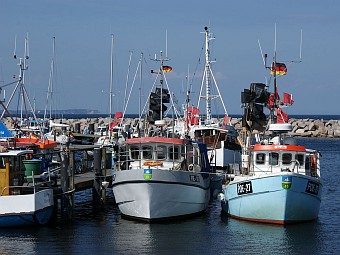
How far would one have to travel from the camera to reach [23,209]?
24.6 m

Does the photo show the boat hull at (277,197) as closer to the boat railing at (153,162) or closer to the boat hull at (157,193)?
the boat hull at (157,193)

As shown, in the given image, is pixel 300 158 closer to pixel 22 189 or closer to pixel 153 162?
pixel 153 162

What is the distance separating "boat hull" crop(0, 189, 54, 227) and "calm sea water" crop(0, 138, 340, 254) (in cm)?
33

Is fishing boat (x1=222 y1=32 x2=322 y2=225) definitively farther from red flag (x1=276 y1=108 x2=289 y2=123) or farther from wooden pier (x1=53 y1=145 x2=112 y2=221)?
wooden pier (x1=53 y1=145 x2=112 y2=221)

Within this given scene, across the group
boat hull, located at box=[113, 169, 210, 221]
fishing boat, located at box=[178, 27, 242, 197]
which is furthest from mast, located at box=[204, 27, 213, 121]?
boat hull, located at box=[113, 169, 210, 221]

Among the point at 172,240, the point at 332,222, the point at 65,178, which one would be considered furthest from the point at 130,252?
the point at 332,222

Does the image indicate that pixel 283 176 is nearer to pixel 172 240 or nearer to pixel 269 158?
pixel 269 158

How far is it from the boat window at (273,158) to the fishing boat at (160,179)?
2.69m

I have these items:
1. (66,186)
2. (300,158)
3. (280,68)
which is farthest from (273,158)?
(66,186)

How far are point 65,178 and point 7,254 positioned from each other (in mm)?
5389

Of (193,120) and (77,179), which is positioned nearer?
(77,179)

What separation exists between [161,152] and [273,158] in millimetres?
4302

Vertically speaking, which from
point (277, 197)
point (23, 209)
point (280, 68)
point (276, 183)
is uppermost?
point (280, 68)

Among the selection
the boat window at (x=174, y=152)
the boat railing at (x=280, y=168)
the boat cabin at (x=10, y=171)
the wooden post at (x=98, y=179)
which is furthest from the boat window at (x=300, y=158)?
the boat cabin at (x=10, y=171)
